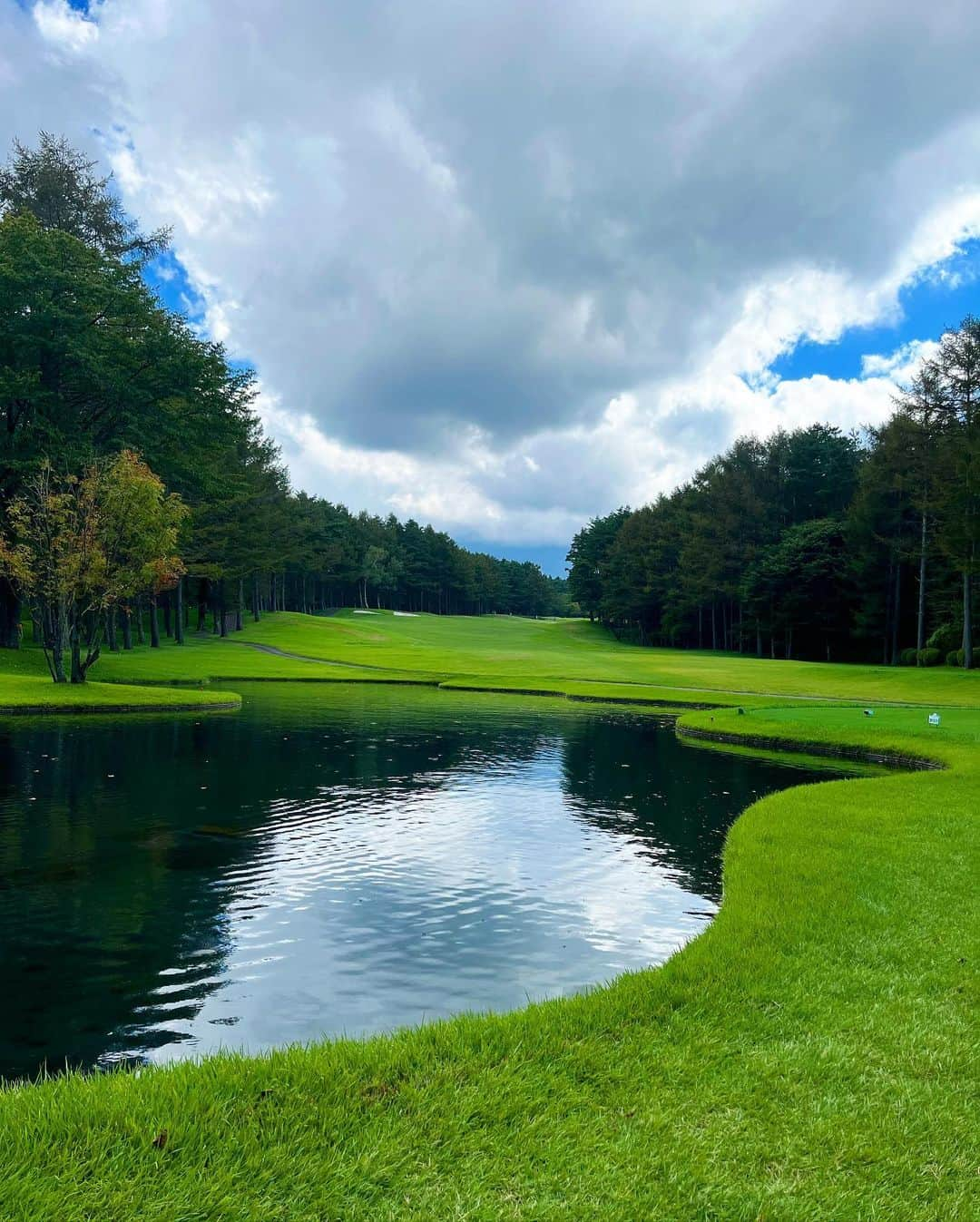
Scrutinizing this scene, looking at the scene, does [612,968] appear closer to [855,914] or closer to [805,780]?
[855,914]

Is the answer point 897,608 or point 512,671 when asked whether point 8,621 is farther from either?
point 897,608

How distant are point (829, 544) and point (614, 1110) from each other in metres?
73.3

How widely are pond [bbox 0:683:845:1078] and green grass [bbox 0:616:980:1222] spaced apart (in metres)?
1.77

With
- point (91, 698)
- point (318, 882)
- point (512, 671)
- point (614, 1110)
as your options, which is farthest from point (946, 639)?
point (614, 1110)

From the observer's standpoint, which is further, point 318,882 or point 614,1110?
point 318,882

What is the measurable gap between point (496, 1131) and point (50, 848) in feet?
34.0

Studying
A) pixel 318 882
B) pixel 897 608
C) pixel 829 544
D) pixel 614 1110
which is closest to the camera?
pixel 614 1110

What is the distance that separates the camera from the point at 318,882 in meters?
11.0

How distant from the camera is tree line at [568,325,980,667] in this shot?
51000 millimetres

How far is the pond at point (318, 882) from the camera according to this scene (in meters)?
7.29

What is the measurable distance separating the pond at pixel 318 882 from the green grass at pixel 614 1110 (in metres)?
1.77

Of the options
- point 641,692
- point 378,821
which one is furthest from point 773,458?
point 378,821

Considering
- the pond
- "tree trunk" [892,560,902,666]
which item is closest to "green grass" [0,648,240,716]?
the pond

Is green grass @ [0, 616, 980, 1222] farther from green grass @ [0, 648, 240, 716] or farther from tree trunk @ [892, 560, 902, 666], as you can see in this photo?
tree trunk @ [892, 560, 902, 666]
